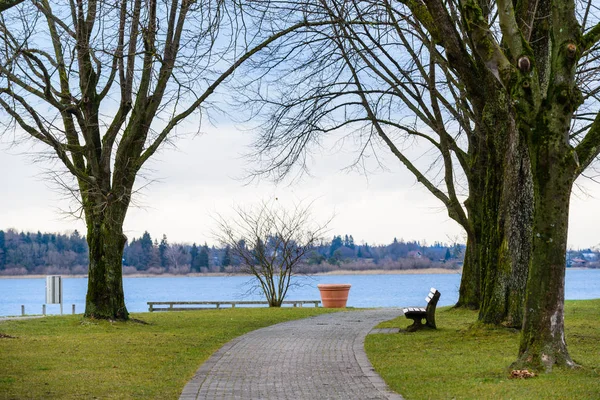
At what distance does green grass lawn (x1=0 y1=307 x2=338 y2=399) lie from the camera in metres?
9.34

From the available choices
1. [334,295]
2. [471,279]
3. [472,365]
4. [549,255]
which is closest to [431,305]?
[472,365]

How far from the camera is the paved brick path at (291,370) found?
884 centimetres

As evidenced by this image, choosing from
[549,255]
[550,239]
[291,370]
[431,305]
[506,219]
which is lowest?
[291,370]

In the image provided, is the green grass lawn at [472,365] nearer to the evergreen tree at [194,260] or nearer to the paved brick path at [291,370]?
the paved brick path at [291,370]

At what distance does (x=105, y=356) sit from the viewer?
12523 mm

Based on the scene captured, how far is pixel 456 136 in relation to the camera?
2438 cm

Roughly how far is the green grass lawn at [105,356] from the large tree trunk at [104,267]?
1.67 feet

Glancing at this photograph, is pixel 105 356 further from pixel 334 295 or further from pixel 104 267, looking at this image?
pixel 334 295

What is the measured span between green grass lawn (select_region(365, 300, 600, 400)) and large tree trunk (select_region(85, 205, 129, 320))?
7.19 meters

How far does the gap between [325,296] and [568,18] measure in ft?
70.8

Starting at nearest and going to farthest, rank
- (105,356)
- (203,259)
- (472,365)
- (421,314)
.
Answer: (472,365) < (105,356) < (421,314) < (203,259)

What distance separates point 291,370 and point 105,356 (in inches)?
140

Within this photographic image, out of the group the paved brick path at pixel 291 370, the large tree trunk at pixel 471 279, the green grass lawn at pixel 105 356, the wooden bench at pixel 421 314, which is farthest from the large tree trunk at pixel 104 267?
the large tree trunk at pixel 471 279

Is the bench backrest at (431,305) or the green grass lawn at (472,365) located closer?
the green grass lawn at (472,365)
